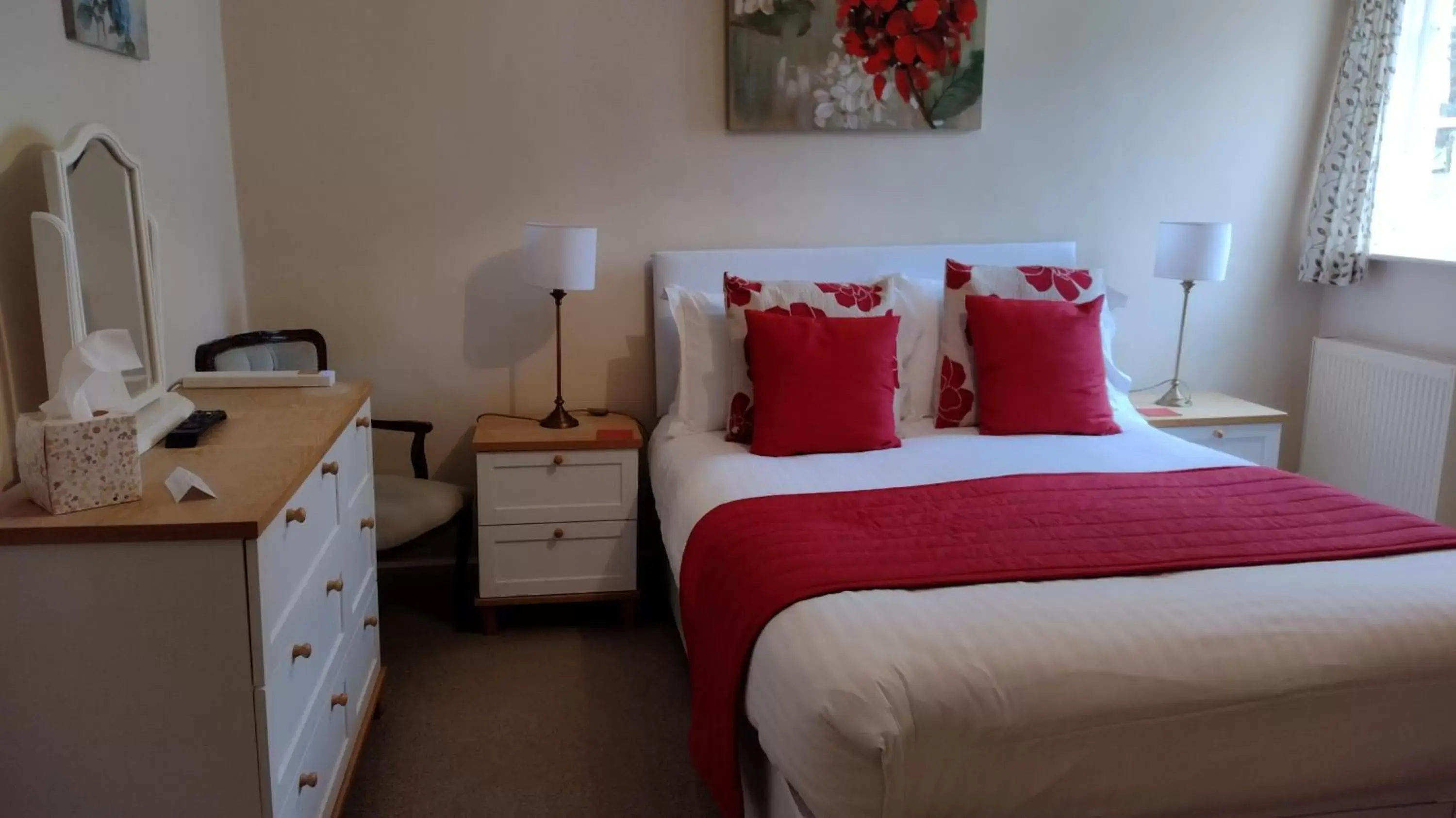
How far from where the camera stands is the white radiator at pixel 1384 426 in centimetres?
334

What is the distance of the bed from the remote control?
43.7 inches

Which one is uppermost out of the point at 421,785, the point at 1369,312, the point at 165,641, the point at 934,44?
the point at 934,44

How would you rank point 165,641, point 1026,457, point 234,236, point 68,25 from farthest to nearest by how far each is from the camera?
point 234,236 < point 1026,457 < point 68,25 < point 165,641

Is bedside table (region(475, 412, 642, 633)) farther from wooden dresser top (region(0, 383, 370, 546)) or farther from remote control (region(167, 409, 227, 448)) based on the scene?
remote control (region(167, 409, 227, 448))

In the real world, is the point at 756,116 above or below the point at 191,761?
above

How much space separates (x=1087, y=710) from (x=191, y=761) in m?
1.37

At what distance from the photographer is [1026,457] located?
2758 mm

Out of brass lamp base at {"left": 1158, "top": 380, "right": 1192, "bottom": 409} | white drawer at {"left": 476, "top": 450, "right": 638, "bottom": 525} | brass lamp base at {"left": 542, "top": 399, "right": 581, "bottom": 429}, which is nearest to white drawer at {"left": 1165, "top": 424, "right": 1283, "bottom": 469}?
brass lamp base at {"left": 1158, "top": 380, "right": 1192, "bottom": 409}

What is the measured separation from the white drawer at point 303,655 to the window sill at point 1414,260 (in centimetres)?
343

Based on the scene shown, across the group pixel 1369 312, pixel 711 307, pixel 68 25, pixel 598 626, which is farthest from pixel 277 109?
pixel 1369 312

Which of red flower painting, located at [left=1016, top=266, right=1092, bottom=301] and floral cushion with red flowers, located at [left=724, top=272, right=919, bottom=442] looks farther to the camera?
red flower painting, located at [left=1016, top=266, right=1092, bottom=301]

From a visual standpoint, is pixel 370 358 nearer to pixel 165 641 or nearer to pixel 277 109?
pixel 277 109

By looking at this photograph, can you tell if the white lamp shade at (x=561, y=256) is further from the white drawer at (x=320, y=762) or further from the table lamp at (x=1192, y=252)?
the table lamp at (x=1192, y=252)

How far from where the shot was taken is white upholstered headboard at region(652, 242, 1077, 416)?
329 cm
